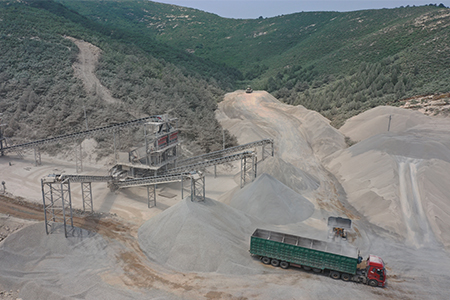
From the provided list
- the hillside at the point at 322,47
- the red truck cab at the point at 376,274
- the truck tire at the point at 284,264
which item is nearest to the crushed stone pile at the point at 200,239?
the truck tire at the point at 284,264

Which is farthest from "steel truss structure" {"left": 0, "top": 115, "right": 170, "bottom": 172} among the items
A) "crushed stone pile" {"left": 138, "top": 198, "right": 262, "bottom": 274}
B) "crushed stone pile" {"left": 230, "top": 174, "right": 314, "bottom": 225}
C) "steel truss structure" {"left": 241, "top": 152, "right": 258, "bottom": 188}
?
"crushed stone pile" {"left": 138, "top": 198, "right": 262, "bottom": 274}

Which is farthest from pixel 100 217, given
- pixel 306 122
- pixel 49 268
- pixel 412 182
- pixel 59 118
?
pixel 306 122

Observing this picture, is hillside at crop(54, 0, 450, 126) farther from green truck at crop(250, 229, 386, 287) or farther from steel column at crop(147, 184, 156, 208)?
green truck at crop(250, 229, 386, 287)

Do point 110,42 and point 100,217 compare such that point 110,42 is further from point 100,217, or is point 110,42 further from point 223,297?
point 223,297

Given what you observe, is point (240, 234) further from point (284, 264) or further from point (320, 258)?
point (320, 258)

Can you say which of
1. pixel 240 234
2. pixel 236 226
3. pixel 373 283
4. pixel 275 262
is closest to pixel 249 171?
pixel 236 226
